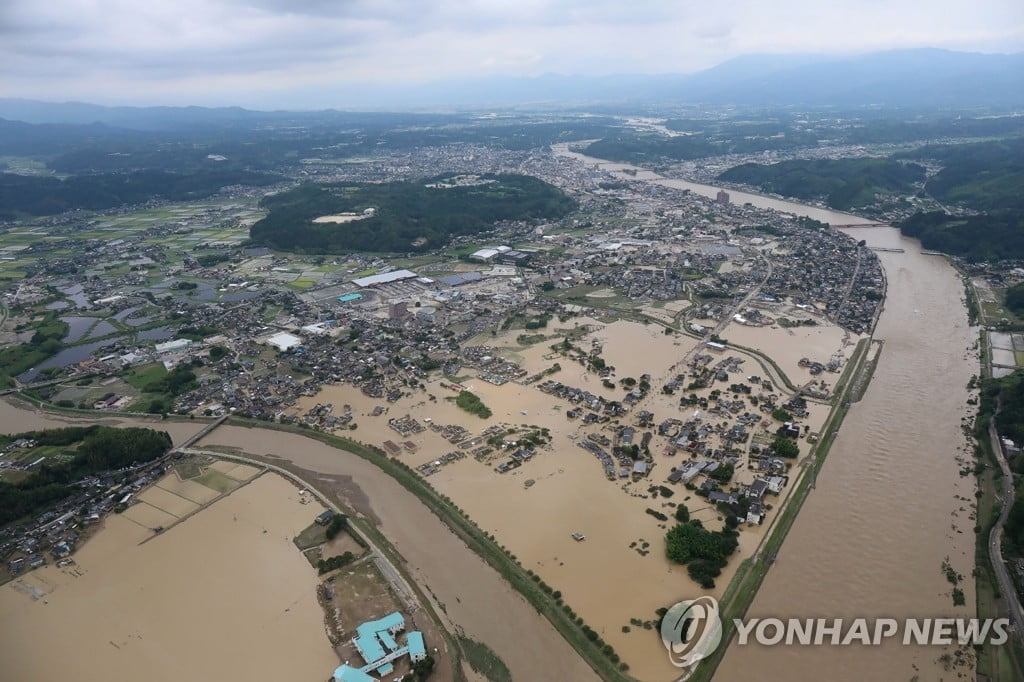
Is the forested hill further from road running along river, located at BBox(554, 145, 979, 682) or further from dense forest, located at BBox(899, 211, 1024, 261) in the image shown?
road running along river, located at BBox(554, 145, 979, 682)

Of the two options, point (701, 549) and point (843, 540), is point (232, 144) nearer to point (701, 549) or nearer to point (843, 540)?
point (701, 549)

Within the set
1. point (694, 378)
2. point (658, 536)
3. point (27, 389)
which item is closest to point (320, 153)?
point (27, 389)

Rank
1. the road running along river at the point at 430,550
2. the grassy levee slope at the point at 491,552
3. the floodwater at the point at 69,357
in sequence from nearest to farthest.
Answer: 1. the grassy levee slope at the point at 491,552
2. the road running along river at the point at 430,550
3. the floodwater at the point at 69,357

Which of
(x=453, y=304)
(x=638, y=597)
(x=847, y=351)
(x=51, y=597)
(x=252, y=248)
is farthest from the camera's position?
(x=252, y=248)

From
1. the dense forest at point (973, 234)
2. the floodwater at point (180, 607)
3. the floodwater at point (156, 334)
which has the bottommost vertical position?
the floodwater at point (180, 607)

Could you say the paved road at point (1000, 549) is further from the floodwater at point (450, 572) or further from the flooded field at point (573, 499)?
the floodwater at point (450, 572)

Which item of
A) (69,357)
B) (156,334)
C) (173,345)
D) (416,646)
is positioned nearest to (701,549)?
(416,646)

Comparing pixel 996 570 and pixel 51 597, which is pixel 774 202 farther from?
pixel 51 597

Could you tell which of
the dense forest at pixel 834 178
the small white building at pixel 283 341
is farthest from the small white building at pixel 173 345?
the dense forest at pixel 834 178
